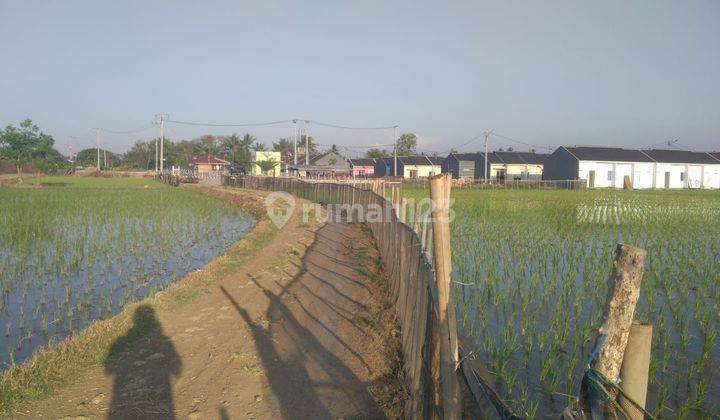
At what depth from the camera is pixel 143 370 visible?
213 inches

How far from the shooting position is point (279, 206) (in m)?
24.9

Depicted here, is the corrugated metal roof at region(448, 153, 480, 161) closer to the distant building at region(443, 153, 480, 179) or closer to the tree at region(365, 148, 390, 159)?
the distant building at region(443, 153, 480, 179)

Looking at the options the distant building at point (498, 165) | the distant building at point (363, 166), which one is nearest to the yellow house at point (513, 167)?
the distant building at point (498, 165)

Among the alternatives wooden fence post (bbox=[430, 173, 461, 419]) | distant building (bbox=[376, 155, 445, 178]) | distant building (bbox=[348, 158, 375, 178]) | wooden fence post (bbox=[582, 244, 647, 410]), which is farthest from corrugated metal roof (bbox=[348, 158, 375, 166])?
wooden fence post (bbox=[582, 244, 647, 410])

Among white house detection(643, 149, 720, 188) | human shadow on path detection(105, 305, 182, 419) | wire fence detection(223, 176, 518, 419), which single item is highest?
white house detection(643, 149, 720, 188)

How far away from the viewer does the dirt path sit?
4.60 m

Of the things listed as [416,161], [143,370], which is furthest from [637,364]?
[416,161]

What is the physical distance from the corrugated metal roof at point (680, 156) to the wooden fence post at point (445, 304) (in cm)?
5453

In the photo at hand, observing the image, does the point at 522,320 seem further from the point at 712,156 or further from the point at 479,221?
the point at 712,156

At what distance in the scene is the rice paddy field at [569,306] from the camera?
199 inches

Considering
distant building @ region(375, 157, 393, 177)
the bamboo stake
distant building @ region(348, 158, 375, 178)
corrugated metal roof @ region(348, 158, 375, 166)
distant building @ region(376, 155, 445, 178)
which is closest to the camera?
the bamboo stake

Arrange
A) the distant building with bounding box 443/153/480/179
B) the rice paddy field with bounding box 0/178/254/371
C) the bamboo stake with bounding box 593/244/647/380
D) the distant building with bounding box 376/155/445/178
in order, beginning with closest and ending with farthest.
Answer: the bamboo stake with bounding box 593/244/647/380 → the rice paddy field with bounding box 0/178/254/371 → the distant building with bounding box 443/153/480/179 → the distant building with bounding box 376/155/445/178

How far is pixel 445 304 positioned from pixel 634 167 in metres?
52.7

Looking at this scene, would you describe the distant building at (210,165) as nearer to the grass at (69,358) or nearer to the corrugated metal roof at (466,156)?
the corrugated metal roof at (466,156)
